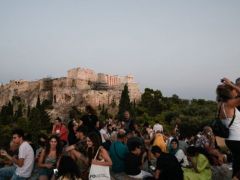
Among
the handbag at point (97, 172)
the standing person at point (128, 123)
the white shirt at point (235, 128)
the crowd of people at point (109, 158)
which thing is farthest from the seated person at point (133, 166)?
the standing person at point (128, 123)

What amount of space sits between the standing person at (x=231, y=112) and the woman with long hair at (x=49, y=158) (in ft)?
14.6

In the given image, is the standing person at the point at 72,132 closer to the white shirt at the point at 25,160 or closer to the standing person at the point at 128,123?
the white shirt at the point at 25,160

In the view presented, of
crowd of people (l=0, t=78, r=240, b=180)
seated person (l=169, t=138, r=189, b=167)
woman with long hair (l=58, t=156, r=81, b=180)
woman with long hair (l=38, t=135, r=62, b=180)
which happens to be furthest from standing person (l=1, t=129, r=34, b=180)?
seated person (l=169, t=138, r=189, b=167)

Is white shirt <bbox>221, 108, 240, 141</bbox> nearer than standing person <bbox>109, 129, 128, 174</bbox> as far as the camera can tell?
Yes

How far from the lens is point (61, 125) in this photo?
11.8 m

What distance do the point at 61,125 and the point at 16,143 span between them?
115 inches

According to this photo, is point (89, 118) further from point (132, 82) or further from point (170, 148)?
point (132, 82)

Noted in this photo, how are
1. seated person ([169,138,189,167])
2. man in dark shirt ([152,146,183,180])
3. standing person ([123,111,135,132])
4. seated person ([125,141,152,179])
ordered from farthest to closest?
standing person ([123,111,135,132])
seated person ([169,138,189,167])
seated person ([125,141,152,179])
man in dark shirt ([152,146,183,180])

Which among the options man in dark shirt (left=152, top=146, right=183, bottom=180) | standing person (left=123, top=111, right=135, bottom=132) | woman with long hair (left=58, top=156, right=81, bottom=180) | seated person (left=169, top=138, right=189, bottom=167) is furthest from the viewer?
standing person (left=123, top=111, right=135, bottom=132)

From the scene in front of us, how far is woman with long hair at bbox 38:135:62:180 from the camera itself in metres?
8.15

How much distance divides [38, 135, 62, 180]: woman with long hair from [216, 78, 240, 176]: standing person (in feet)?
14.6

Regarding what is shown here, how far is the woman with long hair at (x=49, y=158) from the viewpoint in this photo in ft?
26.7

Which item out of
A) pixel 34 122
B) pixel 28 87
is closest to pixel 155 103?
pixel 34 122

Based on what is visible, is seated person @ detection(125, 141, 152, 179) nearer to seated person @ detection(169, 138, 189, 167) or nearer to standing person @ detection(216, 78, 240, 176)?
seated person @ detection(169, 138, 189, 167)
